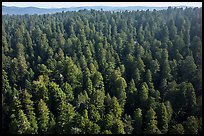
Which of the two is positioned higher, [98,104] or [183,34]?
[183,34]

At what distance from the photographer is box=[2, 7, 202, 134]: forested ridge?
5641 centimetres

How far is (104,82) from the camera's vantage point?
252 ft

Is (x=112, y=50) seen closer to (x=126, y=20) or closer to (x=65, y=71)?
(x=65, y=71)

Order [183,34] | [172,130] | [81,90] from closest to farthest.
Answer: [172,130] < [81,90] < [183,34]

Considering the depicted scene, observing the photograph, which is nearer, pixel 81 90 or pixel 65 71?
pixel 81 90

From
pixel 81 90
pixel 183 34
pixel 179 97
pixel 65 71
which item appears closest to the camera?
pixel 179 97

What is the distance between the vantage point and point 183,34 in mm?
102438

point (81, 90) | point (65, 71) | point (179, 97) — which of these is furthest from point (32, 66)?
point (179, 97)

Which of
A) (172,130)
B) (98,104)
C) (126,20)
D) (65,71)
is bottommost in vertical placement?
(172,130)

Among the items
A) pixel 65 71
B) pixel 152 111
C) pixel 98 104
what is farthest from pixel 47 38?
pixel 152 111

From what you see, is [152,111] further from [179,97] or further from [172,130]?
[179,97]

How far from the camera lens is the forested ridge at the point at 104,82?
5641cm

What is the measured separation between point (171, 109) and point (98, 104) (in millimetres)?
14548

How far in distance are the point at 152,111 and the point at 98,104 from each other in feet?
35.3
